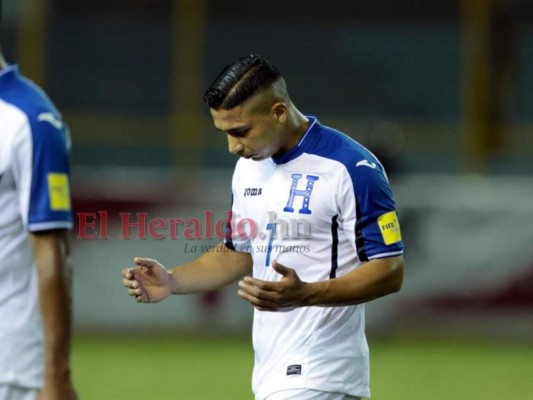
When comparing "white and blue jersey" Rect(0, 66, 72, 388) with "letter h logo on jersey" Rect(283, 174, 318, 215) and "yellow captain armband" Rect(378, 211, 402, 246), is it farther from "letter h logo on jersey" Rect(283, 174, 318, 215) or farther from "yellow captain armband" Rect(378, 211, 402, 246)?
"yellow captain armband" Rect(378, 211, 402, 246)

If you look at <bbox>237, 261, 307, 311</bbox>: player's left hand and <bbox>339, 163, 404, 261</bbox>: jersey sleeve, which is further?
<bbox>339, 163, 404, 261</bbox>: jersey sleeve

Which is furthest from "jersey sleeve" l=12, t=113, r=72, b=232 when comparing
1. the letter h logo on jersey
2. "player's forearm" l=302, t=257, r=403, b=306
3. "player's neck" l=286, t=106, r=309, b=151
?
"player's neck" l=286, t=106, r=309, b=151

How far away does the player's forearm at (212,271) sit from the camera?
5512 mm

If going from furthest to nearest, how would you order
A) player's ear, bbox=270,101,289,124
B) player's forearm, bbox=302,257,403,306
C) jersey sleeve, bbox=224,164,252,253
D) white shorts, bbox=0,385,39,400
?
jersey sleeve, bbox=224,164,252,253 → player's ear, bbox=270,101,289,124 → player's forearm, bbox=302,257,403,306 → white shorts, bbox=0,385,39,400

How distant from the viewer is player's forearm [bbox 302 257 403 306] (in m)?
4.88

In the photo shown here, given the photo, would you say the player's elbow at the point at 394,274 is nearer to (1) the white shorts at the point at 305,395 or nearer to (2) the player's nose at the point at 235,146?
(1) the white shorts at the point at 305,395

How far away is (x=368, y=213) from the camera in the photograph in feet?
16.7

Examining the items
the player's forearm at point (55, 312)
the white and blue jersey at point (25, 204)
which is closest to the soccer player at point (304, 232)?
the white and blue jersey at point (25, 204)

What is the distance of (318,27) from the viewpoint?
2231 cm

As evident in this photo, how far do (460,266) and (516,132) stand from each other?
5706 mm

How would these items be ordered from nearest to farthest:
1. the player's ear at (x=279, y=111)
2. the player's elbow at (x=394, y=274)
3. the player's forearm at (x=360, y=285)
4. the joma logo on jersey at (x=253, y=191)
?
the player's forearm at (x=360, y=285) < the player's elbow at (x=394, y=274) < the player's ear at (x=279, y=111) < the joma logo on jersey at (x=253, y=191)

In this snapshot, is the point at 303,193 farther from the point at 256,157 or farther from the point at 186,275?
the point at 186,275

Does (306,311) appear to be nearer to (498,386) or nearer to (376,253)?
(376,253)

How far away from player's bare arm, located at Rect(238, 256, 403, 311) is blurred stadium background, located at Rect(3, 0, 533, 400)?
5.46 meters
